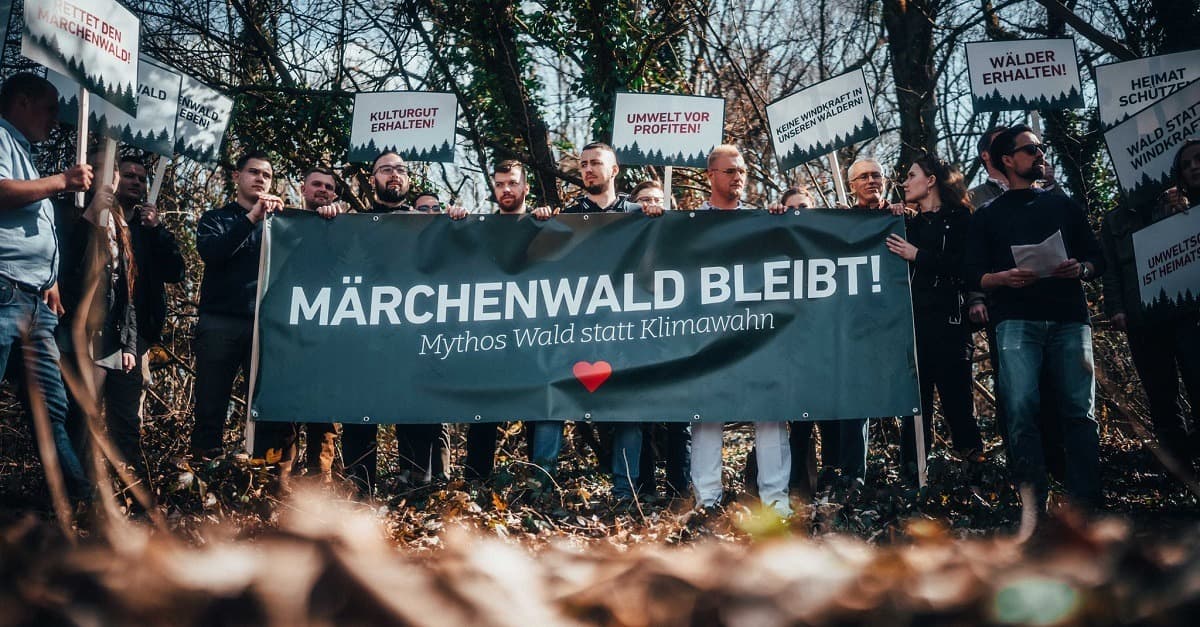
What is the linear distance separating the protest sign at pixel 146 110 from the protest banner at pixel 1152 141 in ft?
19.1

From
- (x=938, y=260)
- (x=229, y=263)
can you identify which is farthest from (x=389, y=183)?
(x=938, y=260)

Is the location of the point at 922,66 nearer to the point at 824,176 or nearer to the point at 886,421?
the point at 824,176

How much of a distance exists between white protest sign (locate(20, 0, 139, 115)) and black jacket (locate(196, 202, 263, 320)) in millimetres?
761

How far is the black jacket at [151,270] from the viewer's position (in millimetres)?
5207

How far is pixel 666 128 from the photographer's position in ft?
20.6

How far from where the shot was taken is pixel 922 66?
10250 millimetres

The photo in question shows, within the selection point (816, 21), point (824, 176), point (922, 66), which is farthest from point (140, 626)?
point (816, 21)

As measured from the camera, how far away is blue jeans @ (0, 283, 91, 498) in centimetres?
367

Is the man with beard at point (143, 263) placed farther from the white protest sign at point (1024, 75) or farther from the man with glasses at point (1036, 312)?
the white protest sign at point (1024, 75)

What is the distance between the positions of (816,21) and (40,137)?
1117 centimetres

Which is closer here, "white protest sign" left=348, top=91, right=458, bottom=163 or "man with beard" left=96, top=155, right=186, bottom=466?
"man with beard" left=96, top=155, right=186, bottom=466

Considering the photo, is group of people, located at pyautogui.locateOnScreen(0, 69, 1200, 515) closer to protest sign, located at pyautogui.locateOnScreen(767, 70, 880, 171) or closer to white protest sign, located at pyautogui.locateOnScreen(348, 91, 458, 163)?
protest sign, located at pyautogui.locateOnScreen(767, 70, 880, 171)

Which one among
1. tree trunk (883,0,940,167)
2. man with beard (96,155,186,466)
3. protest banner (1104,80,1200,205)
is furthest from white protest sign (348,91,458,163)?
tree trunk (883,0,940,167)

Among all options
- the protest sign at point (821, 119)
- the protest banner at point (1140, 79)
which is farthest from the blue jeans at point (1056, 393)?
the protest banner at point (1140, 79)
